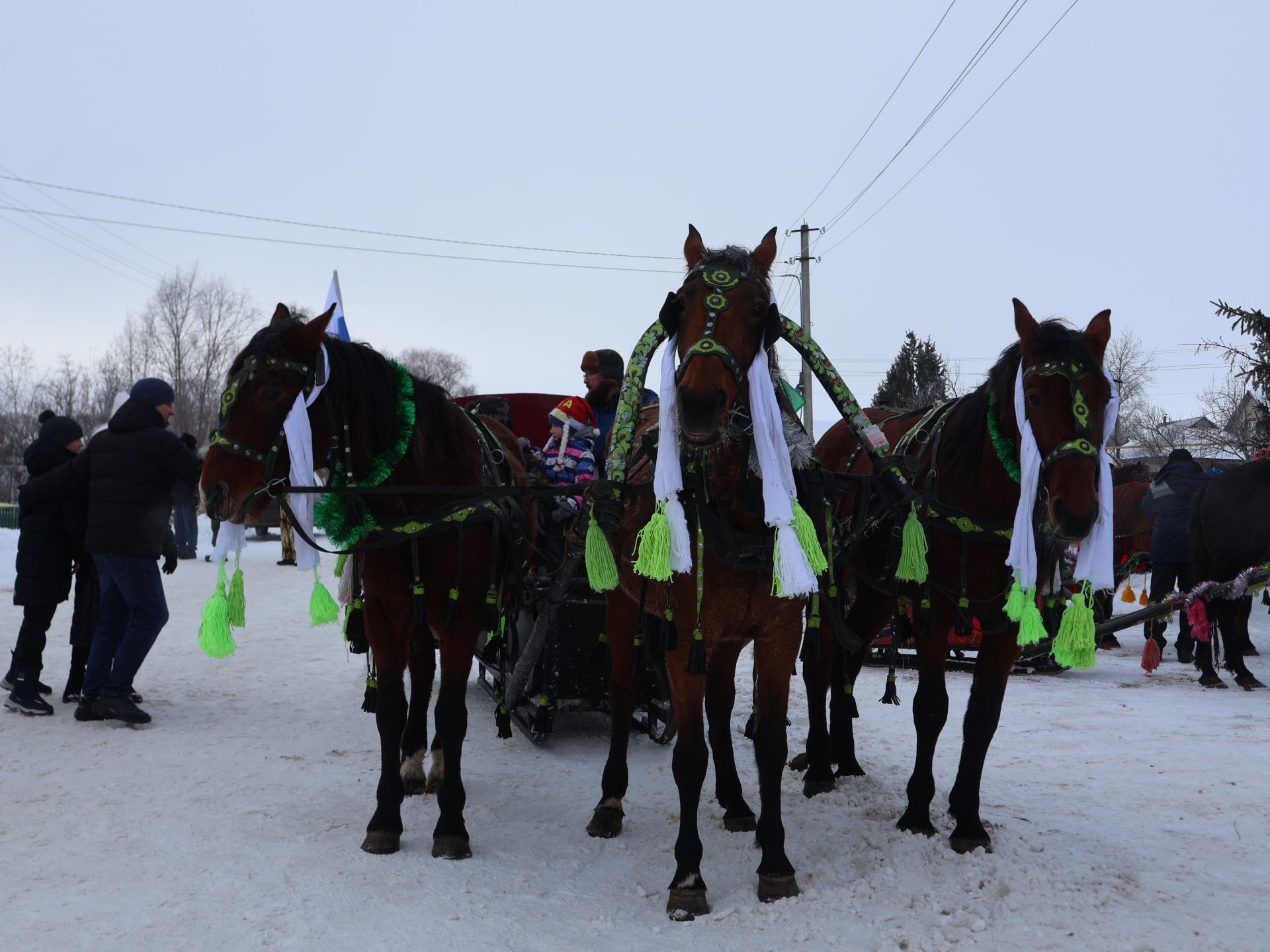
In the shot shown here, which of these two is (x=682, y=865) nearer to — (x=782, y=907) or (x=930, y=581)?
(x=782, y=907)

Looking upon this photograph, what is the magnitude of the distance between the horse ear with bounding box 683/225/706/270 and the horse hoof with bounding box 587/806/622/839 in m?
2.70

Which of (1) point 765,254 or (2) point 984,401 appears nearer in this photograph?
(1) point 765,254

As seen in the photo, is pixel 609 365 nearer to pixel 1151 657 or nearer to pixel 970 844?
pixel 970 844

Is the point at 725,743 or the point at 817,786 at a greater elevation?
the point at 725,743

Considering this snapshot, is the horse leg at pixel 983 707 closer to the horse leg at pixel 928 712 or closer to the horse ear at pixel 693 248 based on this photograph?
the horse leg at pixel 928 712

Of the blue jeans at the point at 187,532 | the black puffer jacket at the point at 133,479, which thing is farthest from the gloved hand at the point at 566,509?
the blue jeans at the point at 187,532

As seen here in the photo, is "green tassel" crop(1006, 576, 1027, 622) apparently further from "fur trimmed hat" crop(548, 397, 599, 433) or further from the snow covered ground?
"fur trimmed hat" crop(548, 397, 599, 433)

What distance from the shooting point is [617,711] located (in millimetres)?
5320

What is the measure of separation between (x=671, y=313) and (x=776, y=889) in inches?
90.7

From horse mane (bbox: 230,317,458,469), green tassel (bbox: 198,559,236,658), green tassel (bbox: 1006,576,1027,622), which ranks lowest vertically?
green tassel (bbox: 198,559,236,658)

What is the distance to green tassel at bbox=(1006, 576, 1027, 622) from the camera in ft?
13.2

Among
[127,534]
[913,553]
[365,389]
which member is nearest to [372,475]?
[365,389]

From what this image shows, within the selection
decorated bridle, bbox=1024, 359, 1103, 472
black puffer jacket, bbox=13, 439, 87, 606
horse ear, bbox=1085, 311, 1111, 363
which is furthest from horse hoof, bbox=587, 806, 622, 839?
black puffer jacket, bbox=13, 439, 87, 606

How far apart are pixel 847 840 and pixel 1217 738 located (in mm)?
3553
